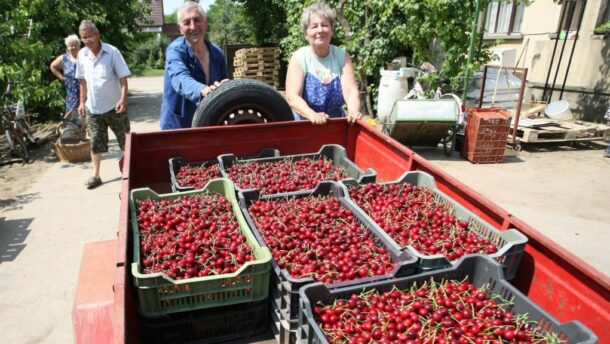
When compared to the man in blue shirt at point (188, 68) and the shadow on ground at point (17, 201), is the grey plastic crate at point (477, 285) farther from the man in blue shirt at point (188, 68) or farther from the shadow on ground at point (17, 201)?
the shadow on ground at point (17, 201)

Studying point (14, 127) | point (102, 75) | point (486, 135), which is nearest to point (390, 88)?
point (486, 135)

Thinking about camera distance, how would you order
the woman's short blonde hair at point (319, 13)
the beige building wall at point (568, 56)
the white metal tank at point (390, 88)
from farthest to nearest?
→ the beige building wall at point (568, 56), the white metal tank at point (390, 88), the woman's short blonde hair at point (319, 13)

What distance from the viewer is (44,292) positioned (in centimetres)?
363

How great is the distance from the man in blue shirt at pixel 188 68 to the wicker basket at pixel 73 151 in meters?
4.05

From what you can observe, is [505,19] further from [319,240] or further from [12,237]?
[12,237]

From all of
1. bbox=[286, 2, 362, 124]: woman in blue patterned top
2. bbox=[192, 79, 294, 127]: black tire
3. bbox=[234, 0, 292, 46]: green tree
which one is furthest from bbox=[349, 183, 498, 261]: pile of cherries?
bbox=[234, 0, 292, 46]: green tree

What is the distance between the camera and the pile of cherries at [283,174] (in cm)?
298

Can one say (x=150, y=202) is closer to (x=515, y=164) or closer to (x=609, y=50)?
(x=515, y=164)

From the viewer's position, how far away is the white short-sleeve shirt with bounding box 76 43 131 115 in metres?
5.61

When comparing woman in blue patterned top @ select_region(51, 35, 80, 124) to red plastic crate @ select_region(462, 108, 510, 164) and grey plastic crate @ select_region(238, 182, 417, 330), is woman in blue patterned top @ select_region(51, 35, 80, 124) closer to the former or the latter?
grey plastic crate @ select_region(238, 182, 417, 330)

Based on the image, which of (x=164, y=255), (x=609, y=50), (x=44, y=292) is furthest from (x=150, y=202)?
(x=609, y=50)

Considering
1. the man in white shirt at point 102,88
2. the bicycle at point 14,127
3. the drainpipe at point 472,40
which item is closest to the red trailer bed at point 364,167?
the man in white shirt at point 102,88

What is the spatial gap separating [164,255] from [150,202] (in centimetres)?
64

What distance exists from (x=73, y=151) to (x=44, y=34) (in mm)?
4286
